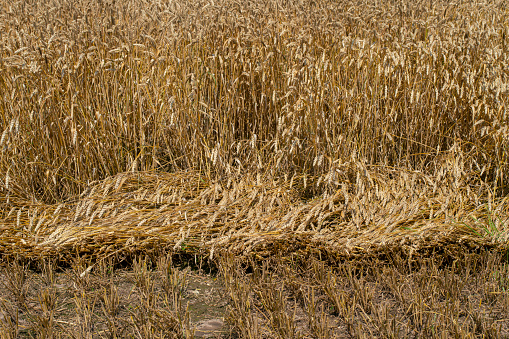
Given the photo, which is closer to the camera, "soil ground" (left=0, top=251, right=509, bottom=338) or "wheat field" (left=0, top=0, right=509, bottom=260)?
"soil ground" (left=0, top=251, right=509, bottom=338)

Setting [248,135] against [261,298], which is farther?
[248,135]

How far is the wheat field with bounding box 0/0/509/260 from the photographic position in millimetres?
2393

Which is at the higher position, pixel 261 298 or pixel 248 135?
pixel 248 135

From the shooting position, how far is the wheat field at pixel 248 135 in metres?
2.39

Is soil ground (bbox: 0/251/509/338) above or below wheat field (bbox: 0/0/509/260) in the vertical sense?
below

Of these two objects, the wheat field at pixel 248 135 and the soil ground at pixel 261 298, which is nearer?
the soil ground at pixel 261 298

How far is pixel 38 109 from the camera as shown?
108 inches

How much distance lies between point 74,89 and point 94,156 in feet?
1.39

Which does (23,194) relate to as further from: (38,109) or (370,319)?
(370,319)

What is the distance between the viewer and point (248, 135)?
10.1ft

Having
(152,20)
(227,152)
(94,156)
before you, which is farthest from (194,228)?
(152,20)

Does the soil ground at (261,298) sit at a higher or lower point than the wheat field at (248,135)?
lower

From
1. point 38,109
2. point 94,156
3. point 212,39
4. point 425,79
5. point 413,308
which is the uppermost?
point 212,39

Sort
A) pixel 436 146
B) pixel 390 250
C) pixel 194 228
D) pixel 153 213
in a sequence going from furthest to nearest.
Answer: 1. pixel 436 146
2. pixel 153 213
3. pixel 194 228
4. pixel 390 250
